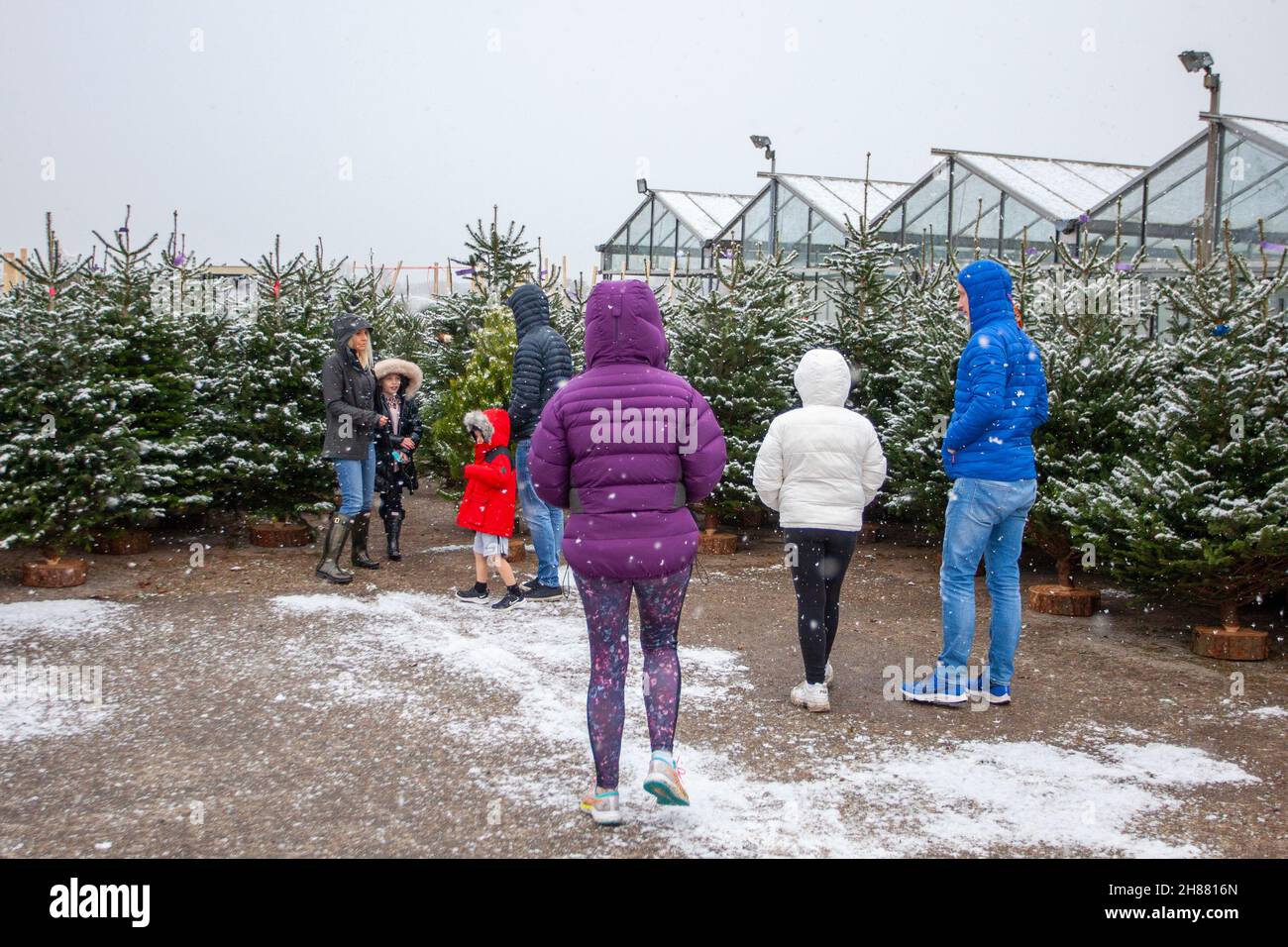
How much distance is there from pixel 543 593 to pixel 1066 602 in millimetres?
3775

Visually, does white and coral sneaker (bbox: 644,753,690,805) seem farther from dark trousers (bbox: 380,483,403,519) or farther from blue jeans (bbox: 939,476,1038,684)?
dark trousers (bbox: 380,483,403,519)

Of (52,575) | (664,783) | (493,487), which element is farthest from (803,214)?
(664,783)

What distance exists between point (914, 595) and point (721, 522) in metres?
3.71

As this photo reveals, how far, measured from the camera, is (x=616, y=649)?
3.97m

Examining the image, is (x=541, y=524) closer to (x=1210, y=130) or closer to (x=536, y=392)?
(x=536, y=392)

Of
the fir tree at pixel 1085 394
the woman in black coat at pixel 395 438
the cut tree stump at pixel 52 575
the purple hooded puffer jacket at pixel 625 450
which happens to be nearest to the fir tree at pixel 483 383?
the woman in black coat at pixel 395 438

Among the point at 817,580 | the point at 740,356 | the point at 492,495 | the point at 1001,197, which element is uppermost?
the point at 1001,197

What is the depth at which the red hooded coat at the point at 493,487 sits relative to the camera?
7648mm

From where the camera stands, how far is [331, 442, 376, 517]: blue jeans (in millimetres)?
8320

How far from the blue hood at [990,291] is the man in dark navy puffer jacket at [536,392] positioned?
3.13 metres

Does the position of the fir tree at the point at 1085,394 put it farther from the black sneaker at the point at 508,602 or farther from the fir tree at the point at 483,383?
the fir tree at the point at 483,383

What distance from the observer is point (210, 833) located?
12.8ft

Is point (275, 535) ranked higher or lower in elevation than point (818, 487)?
lower

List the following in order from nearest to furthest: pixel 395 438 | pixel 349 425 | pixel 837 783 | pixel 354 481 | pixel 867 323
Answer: pixel 837 783
pixel 349 425
pixel 354 481
pixel 395 438
pixel 867 323
